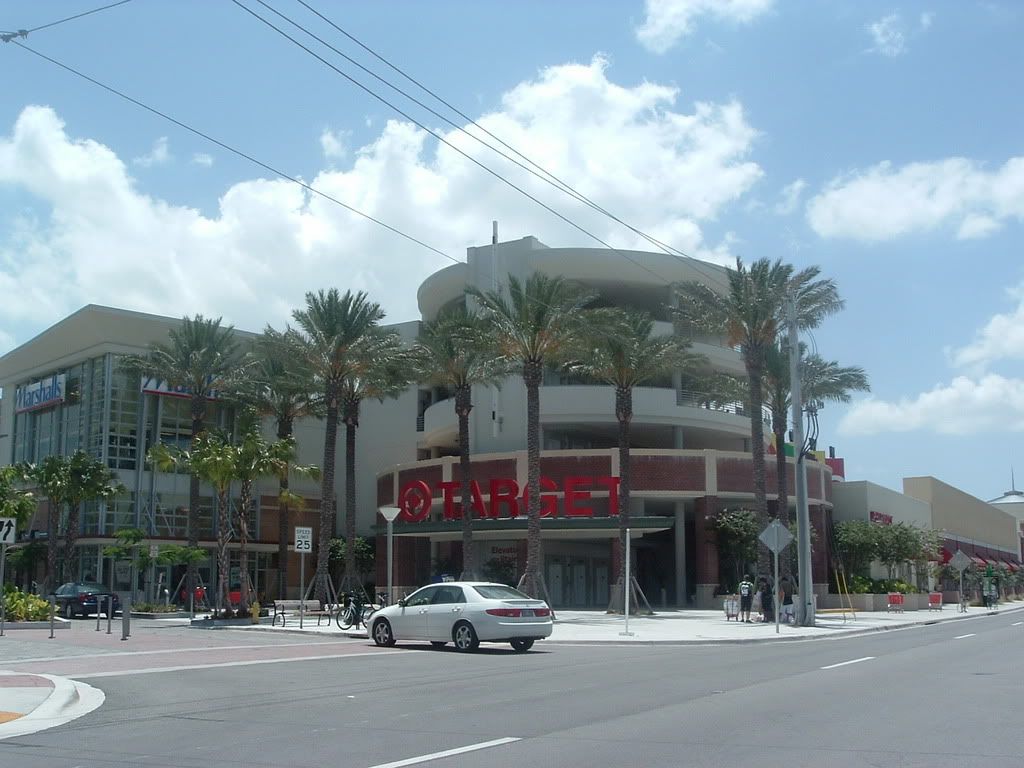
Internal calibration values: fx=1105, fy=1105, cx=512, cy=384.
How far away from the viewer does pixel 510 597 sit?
2312 cm

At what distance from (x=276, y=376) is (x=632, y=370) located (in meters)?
17.9

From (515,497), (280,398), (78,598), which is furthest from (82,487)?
(515,497)

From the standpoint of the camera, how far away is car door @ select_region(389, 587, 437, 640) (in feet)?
77.7

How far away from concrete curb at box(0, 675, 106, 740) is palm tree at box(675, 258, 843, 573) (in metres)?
30.7

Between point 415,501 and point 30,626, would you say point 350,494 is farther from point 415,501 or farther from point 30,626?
point 30,626

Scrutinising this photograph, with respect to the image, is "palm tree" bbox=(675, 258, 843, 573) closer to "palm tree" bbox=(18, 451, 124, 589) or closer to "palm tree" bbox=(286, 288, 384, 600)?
"palm tree" bbox=(286, 288, 384, 600)

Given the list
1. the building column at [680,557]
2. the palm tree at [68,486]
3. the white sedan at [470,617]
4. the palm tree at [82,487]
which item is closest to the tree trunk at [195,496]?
the palm tree at [82,487]

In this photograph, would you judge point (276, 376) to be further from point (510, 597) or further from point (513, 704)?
point (513, 704)

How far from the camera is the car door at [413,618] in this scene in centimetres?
2367

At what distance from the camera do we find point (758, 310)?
4262 cm

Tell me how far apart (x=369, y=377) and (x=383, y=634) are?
73.8 feet

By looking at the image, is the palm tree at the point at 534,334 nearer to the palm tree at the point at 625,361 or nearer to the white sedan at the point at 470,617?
the palm tree at the point at 625,361

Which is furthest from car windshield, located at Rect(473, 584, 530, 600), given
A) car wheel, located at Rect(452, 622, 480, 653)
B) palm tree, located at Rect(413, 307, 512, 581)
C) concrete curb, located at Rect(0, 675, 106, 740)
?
palm tree, located at Rect(413, 307, 512, 581)

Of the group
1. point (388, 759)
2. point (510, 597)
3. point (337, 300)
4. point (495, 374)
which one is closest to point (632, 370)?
point (495, 374)
